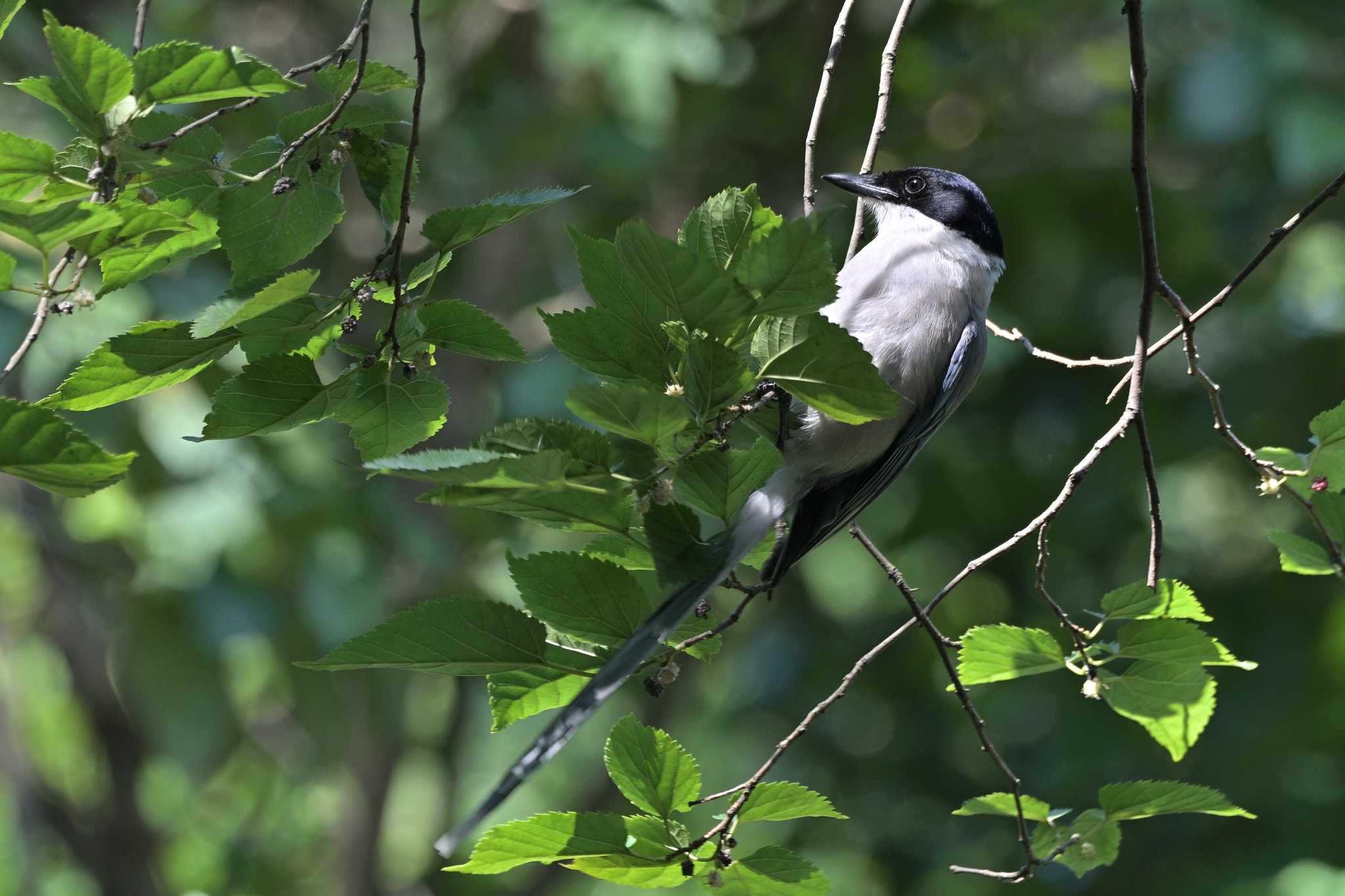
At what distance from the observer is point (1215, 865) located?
223 inches

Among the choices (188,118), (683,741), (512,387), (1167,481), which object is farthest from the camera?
(683,741)

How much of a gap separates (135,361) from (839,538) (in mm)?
5575

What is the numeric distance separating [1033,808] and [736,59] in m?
5.05

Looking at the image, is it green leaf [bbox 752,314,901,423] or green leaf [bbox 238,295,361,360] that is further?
green leaf [bbox 238,295,361,360]

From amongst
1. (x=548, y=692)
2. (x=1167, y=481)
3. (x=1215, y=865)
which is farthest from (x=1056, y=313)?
(x=548, y=692)

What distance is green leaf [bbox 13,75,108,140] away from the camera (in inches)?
61.3

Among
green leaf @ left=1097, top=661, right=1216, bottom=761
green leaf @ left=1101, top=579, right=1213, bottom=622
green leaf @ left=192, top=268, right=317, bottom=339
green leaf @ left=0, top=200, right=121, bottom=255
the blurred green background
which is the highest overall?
green leaf @ left=0, top=200, right=121, bottom=255

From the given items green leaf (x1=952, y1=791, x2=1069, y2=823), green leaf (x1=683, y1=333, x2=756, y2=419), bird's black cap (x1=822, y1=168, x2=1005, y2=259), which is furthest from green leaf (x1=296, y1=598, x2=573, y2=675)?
bird's black cap (x1=822, y1=168, x2=1005, y2=259)

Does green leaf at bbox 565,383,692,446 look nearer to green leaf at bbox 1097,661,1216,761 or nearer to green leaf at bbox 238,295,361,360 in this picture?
green leaf at bbox 238,295,361,360

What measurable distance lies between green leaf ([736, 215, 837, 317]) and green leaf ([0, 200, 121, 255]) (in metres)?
0.76

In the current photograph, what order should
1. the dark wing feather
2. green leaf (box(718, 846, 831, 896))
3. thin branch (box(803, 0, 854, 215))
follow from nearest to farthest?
1. green leaf (box(718, 846, 831, 896))
2. thin branch (box(803, 0, 854, 215))
3. the dark wing feather

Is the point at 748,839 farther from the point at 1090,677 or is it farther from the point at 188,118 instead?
the point at 188,118

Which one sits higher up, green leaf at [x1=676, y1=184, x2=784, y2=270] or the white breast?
green leaf at [x1=676, y1=184, x2=784, y2=270]

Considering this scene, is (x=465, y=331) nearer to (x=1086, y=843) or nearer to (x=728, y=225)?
(x=728, y=225)
